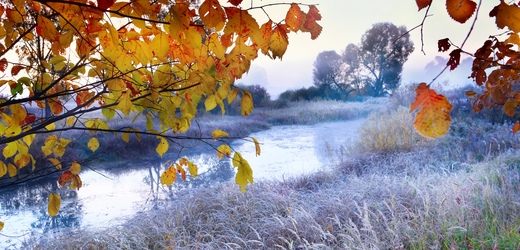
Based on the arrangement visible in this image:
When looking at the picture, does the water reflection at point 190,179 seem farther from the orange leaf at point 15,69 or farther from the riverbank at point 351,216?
the orange leaf at point 15,69

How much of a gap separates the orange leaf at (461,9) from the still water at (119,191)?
80.9 inches

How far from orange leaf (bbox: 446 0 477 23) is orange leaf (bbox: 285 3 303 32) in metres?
0.36

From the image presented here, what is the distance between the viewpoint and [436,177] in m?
3.22

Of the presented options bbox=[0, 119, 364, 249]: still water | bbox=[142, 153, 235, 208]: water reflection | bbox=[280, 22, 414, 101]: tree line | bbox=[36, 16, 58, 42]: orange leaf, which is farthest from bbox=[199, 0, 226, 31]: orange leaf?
bbox=[280, 22, 414, 101]: tree line

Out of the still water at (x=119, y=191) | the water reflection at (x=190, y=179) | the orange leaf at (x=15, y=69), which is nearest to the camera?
the orange leaf at (x=15, y=69)

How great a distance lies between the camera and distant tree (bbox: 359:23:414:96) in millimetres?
20328

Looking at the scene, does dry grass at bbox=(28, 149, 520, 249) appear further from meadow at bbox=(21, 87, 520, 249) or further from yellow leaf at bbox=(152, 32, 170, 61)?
yellow leaf at bbox=(152, 32, 170, 61)

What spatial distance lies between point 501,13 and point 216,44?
0.68 metres

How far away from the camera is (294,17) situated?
2.55 feet

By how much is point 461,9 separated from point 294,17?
40 cm

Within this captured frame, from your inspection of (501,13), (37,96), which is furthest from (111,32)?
(501,13)

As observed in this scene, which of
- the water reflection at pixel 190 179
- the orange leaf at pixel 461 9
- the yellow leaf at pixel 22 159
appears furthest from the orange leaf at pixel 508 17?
the water reflection at pixel 190 179

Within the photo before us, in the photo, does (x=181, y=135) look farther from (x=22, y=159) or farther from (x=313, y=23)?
(x=313, y=23)

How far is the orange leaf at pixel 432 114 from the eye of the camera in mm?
558
